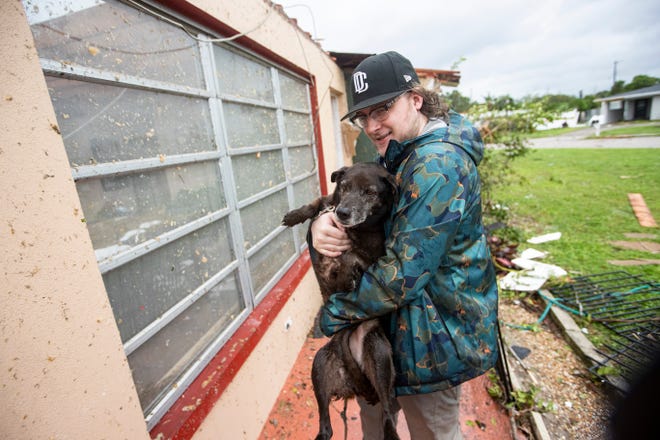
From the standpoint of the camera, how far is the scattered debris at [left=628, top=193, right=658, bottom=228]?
787 centimetres

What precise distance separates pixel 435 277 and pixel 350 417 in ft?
8.86

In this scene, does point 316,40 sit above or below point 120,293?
above

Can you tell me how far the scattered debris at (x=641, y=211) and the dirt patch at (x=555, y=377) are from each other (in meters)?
5.27

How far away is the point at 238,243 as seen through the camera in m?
3.19

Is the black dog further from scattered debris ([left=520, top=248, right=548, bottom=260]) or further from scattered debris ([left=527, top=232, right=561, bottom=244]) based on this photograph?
scattered debris ([left=527, top=232, right=561, bottom=244])

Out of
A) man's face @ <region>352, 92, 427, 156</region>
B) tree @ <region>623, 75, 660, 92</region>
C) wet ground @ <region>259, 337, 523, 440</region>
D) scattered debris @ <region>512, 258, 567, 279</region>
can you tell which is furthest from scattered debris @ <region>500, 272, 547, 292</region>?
tree @ <region>623, 75, 660, 92</region>

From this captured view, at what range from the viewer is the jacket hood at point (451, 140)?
66.1 inches

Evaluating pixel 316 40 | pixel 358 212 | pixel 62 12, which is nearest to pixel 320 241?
pixel 358 212

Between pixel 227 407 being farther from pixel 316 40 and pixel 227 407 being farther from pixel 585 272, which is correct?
pixel 585 272

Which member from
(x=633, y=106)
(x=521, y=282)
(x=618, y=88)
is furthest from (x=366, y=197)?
(x=618, y=88)

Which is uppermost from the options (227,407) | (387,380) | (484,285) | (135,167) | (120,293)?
(135,167)

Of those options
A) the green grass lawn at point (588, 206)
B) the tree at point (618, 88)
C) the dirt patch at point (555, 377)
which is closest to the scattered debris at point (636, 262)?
the green grass lawn at point (588, 206)

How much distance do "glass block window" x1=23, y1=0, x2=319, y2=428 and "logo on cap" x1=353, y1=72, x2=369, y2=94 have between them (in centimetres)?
140

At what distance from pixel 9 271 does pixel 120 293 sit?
771 millimetres
